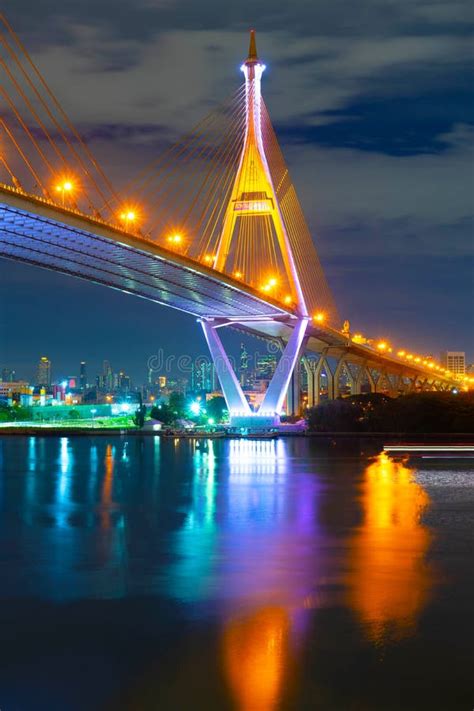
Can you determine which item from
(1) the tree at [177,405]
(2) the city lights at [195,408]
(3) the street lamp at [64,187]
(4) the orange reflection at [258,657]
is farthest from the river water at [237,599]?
(2) the city lights at [195,408]

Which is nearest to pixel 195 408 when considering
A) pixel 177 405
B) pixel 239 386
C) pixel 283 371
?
pixel 177 405

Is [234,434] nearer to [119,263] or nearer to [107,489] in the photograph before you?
[119,263]

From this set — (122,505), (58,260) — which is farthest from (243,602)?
(58,260)

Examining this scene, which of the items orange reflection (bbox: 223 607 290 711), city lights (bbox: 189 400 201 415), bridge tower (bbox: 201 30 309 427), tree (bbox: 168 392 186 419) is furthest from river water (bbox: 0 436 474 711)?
city lights (bbox: 189 400 201 415)

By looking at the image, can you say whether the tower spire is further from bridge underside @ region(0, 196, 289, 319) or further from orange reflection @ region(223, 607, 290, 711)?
orange reflection @ region(223, 607, 290, 711)

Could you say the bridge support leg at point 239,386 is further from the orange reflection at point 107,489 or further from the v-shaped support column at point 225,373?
the orange reflection at point 107,489

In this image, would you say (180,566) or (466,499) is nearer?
(180,566)

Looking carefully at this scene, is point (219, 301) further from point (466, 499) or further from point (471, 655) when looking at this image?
point (471, 655)
